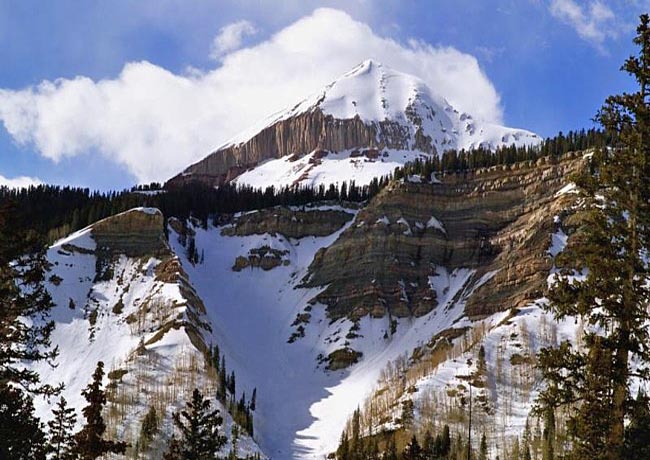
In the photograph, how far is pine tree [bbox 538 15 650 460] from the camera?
20.7m

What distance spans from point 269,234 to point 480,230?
52.3 m

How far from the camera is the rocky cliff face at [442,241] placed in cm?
15350

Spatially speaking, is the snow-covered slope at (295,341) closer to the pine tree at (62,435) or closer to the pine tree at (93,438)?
the pine tree at (62,435)

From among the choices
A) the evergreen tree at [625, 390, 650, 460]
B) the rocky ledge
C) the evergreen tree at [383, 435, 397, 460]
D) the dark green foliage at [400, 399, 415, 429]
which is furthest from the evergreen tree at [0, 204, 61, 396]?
the rocky ledge

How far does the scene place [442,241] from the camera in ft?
566

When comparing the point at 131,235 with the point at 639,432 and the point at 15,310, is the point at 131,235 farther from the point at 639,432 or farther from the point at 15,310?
the point at 639,432

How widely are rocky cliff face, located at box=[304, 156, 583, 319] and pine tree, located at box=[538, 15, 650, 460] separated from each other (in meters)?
126

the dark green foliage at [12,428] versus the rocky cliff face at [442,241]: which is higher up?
the rocky cliff face at [442,241]

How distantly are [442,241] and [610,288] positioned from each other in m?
152

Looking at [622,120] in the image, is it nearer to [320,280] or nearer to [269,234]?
[320,280]

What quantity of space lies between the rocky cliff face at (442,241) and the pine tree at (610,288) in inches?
4944

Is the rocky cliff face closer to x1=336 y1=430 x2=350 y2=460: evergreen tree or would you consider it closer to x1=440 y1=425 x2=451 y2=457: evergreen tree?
x1=336 y1=430 x2=350 y2=460: evergreen tree

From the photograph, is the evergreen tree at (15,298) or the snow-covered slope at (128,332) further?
the snow-covered slope at (128,332)

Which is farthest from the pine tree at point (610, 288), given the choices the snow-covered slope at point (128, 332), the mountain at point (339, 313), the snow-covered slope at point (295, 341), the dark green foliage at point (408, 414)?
the snow-covered slope at point (295, 341)
